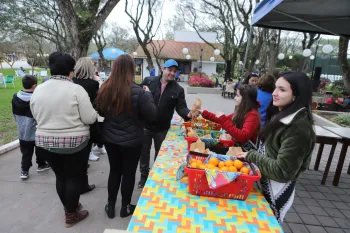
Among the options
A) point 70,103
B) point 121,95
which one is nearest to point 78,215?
point 70,103

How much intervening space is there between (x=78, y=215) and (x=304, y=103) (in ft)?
7.85

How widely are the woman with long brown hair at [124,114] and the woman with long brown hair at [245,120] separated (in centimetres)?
66

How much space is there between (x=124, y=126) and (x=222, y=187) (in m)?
1.09

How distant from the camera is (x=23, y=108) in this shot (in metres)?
2.97

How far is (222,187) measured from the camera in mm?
1346

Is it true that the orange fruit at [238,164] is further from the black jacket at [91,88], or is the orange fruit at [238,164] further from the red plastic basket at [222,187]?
the black jacket at [91,88]

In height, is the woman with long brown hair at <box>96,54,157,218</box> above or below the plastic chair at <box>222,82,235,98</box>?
above

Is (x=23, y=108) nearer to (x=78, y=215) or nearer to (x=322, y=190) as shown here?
(x=78, y=215)

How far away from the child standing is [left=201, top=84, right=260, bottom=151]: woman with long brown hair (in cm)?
239

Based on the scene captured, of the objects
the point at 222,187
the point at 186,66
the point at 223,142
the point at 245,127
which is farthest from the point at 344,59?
the point at 186,66

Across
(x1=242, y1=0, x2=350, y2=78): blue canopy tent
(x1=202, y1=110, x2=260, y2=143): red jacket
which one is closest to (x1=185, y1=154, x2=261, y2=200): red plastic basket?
(x1=202, y1=110, x2=260, y2=143): red jacket

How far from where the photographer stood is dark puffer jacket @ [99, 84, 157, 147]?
2.00 meters

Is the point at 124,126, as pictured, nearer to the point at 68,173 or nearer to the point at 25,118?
the point at 68,173

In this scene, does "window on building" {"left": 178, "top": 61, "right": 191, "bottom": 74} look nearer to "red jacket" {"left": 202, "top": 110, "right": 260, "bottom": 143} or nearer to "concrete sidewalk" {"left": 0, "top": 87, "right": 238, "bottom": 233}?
"concrete sidewalk" {"left": 0, "top": 87, "right": 238, "bottom": 233}
